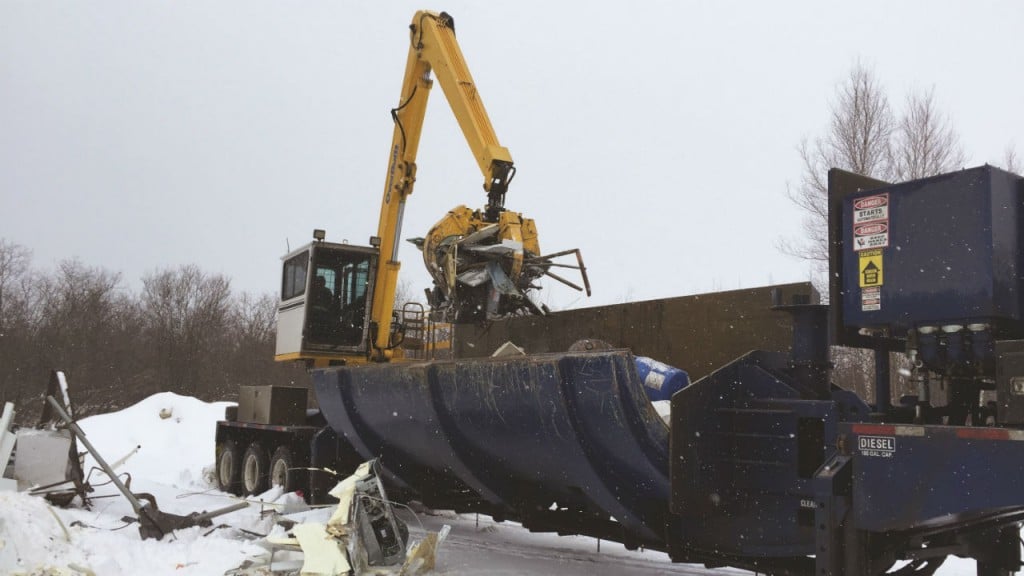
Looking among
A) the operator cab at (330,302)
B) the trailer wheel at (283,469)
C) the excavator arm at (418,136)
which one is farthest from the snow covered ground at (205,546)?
the excavator arm at (418,136)

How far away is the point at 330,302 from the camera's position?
1120cm

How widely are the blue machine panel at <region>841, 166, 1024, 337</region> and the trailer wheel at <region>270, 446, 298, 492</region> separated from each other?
753 cm

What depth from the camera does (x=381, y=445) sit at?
8.23 meters

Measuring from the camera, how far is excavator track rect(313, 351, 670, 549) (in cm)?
531

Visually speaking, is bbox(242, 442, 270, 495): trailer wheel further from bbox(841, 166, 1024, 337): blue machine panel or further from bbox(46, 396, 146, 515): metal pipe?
bbox(841, 166, 1024, 337): blue machine panel

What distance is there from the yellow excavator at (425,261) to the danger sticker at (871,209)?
16.4 feet

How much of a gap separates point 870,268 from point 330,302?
7863 millimetres

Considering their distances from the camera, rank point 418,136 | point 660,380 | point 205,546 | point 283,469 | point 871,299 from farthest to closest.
→ point 418,136
point 283,469
point 205,546
point 660,380
point 871,299

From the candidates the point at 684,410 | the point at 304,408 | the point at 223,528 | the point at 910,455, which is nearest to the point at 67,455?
the point at 223,528

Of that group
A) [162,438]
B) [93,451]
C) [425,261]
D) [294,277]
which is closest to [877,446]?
[425,261]

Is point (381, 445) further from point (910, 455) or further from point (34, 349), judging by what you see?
point (34, 349)

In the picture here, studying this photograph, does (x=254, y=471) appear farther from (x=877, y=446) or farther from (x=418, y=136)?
(x=877, y=446)

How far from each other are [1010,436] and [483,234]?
675cm

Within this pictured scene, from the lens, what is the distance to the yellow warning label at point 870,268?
4.62 m
